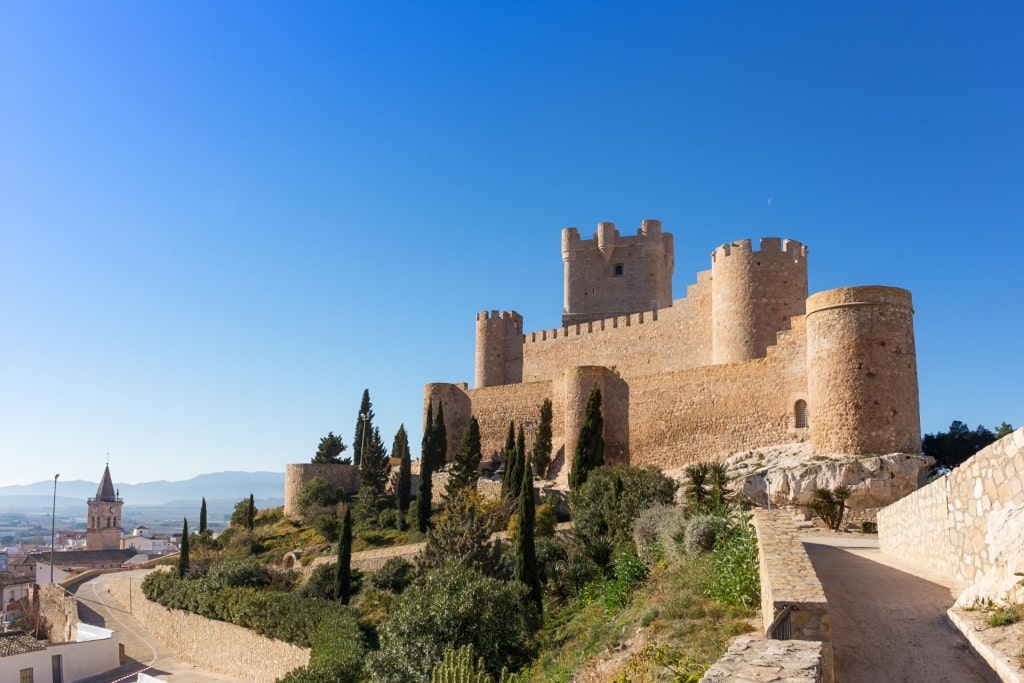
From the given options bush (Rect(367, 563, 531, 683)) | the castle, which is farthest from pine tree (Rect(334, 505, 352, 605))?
bush (Rect(367, 563, 531, 683))

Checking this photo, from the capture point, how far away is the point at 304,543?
38.4 m

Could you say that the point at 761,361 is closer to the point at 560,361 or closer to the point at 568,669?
the point at 560,361

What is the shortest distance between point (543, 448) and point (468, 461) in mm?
2857

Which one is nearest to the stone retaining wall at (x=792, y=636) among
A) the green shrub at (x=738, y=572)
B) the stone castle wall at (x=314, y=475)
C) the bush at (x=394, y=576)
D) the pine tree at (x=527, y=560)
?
the green shrub at (x=738, y=572)

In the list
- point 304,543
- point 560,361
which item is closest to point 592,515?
point 560,361

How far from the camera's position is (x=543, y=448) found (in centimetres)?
3428

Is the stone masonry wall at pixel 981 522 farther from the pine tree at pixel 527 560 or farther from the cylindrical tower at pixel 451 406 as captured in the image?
the cylindrical tower at pixel 451 406

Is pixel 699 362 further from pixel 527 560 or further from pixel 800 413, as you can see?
pixel 527 560

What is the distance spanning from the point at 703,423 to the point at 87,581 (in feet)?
129

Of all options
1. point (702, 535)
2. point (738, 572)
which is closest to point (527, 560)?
point (702, 535)

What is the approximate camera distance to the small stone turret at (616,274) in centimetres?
4044

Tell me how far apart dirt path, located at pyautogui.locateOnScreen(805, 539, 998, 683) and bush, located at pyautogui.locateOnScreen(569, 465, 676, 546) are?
30.8 feet

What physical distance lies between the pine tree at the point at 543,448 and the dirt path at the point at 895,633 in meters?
23.8

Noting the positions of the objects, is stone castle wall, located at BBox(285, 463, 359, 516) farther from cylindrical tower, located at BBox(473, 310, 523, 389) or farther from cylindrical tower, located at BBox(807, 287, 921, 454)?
cylindrical tower, located at BBox(807, 287, 921, 454)
